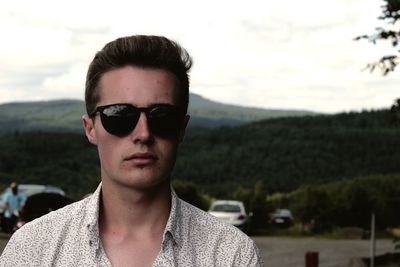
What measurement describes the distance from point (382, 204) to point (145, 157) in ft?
121

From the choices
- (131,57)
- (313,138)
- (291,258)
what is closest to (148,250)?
(131,57)

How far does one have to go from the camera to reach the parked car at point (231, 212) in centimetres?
3569

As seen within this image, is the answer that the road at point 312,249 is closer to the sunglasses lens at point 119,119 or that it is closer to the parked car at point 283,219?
the parked car at point 283,219

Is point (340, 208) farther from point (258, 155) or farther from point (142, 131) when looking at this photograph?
point (258, 155)

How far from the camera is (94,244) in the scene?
3.04 meters

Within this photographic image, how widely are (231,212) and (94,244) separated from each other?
109 ft

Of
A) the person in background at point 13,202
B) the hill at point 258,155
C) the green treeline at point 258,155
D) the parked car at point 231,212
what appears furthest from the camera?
the hill at point 258,155

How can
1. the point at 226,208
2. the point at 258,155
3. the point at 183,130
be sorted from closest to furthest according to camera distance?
the point at 183,130 → the point at 226,208 → the point at 258,155

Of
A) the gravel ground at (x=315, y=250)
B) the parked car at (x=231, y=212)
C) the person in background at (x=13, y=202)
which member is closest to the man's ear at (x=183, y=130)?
the gravel ground at (x=315, y=250)

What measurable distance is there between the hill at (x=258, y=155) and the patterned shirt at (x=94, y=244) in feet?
354

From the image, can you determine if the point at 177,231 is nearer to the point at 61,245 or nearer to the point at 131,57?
the point at 61,245

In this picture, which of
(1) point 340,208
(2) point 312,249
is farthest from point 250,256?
(1) point 340,208

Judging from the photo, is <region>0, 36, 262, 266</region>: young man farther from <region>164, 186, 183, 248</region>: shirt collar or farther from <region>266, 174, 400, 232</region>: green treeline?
<region>266, 174, 400, 232</region>: green treeline

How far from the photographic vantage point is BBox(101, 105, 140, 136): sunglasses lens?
10.2ft
